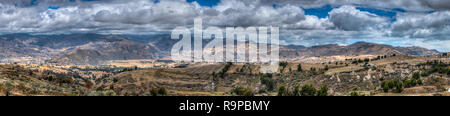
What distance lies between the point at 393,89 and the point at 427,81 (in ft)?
133

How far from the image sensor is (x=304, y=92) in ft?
545
